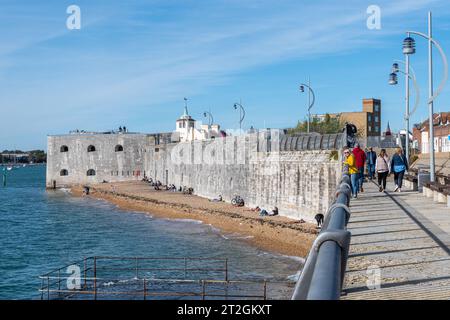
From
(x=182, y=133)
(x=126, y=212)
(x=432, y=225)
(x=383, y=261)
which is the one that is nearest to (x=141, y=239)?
(x=126, y=212)

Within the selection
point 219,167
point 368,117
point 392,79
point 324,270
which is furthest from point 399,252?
point 368,117

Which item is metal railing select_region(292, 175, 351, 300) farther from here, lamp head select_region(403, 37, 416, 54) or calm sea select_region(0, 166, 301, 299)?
lamp head select_region(403, 37, 416, 54)

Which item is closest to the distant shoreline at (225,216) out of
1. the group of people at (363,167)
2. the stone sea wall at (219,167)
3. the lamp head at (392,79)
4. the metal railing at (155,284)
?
the stone sea wall at (219,167)

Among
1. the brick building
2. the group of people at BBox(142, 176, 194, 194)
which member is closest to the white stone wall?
the group of people at BBox(142, 176, 194, 194)

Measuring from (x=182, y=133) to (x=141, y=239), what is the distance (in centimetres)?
5233

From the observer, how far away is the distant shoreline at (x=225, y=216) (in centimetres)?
3312

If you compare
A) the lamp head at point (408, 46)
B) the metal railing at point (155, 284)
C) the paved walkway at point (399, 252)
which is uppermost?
the lamp head at point (408, 46)

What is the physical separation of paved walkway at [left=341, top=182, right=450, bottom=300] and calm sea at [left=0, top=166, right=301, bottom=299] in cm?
1210

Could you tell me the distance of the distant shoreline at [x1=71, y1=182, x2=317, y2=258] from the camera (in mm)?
33125

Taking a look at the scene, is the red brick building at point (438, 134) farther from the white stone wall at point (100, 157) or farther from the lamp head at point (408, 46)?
the white stone wall at point (100, 157)

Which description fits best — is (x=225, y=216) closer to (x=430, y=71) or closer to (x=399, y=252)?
(x=430, y=71)

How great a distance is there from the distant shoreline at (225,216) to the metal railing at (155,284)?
19.2ft

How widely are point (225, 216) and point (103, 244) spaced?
10667mm

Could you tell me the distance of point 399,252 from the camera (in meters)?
8.33
